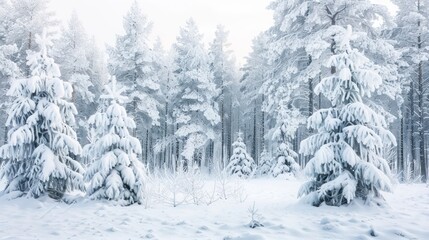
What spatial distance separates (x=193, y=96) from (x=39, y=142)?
1535 cm

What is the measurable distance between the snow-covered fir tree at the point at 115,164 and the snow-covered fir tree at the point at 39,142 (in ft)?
2.71

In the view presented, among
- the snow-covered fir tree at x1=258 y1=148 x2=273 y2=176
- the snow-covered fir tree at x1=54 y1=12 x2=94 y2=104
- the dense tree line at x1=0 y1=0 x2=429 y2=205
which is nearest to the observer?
the dense tree line at x1=0 y1=0 x2=429 y2=205

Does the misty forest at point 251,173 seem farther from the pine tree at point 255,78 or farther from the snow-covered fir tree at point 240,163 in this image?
the pine tree at point 255,78

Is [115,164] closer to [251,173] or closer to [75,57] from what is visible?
[251,173]

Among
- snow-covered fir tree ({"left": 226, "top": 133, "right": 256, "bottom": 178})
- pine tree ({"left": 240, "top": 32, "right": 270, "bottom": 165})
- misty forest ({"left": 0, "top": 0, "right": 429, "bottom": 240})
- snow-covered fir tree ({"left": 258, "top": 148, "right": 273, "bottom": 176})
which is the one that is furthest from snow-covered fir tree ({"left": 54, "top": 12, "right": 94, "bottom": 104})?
pine tree ({"left": 240, "top": 32, "right": 270, "bottom": 165})

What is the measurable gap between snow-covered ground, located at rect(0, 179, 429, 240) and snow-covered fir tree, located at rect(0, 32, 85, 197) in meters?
0.75

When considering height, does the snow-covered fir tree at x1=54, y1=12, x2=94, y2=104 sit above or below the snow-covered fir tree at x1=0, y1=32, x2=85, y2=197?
above

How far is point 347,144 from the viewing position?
28.2ft

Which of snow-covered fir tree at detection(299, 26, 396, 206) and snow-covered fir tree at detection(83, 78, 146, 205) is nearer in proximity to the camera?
snow-covered fir tree at detection(299, 26, 396, 206)

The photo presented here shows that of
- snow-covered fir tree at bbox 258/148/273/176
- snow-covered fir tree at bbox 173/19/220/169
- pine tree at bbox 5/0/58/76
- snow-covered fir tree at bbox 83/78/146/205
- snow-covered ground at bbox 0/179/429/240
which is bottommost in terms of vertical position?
snow-covered fir tree at bbox 258/148/273/176

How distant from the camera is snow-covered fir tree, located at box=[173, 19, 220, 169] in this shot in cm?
2484

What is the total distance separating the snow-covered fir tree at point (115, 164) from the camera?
31.8 feet

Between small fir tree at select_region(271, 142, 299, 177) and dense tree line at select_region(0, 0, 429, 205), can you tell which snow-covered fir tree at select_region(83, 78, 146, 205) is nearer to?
dense tree line at select_region(0, 0, 429, 205)

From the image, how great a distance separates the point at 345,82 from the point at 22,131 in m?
9.75
